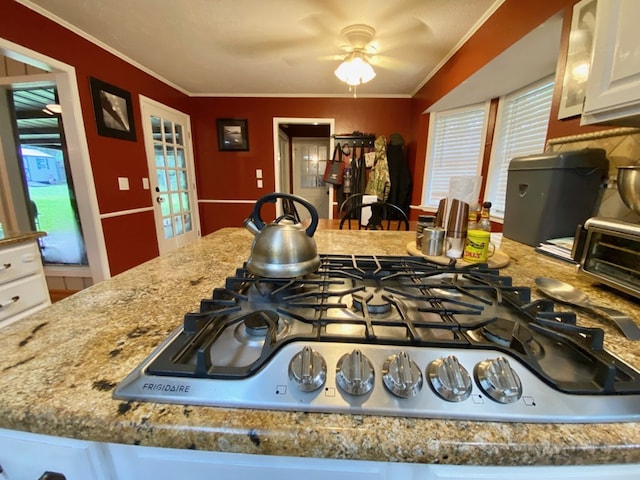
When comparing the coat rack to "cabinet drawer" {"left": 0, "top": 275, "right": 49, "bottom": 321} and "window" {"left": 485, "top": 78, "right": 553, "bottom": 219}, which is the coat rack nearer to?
"window" {"left": 485, "top": 78, "right": 553, "bottom": 219}

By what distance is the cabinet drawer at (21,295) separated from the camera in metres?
1.38

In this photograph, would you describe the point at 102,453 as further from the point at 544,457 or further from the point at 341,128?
the point at 341,128

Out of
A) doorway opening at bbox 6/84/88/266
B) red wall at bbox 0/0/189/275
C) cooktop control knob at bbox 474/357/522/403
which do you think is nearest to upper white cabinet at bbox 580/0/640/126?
cooktop control knob at bbox 474/357/522/403

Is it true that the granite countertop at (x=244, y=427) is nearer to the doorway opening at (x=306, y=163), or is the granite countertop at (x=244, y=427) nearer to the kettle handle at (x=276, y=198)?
the kettle handle at (x=276, y=198)

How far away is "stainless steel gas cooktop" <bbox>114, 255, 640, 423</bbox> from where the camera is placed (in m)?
0.31

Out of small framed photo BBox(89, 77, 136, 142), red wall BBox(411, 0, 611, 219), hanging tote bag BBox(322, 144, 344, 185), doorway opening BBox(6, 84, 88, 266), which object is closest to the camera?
red wall BBox(411, 0, 611, 219)

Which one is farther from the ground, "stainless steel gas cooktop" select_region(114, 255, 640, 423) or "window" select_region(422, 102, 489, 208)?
"window" select_region(422, 102, 489, 208)

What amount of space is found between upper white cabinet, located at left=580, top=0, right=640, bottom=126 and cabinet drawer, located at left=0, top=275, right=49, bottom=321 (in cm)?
267

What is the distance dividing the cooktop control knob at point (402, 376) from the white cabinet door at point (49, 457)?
1.31 feet

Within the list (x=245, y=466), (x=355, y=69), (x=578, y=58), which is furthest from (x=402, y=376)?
(x=355, y=69)

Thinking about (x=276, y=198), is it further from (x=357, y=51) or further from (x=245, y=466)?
(x=357, y=51)

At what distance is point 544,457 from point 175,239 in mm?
3768

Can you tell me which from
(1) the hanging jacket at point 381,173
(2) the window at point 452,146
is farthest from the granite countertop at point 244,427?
(1) the hanging jacket at point 381,173

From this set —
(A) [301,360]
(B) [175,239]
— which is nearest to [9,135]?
(B) [175,239]
